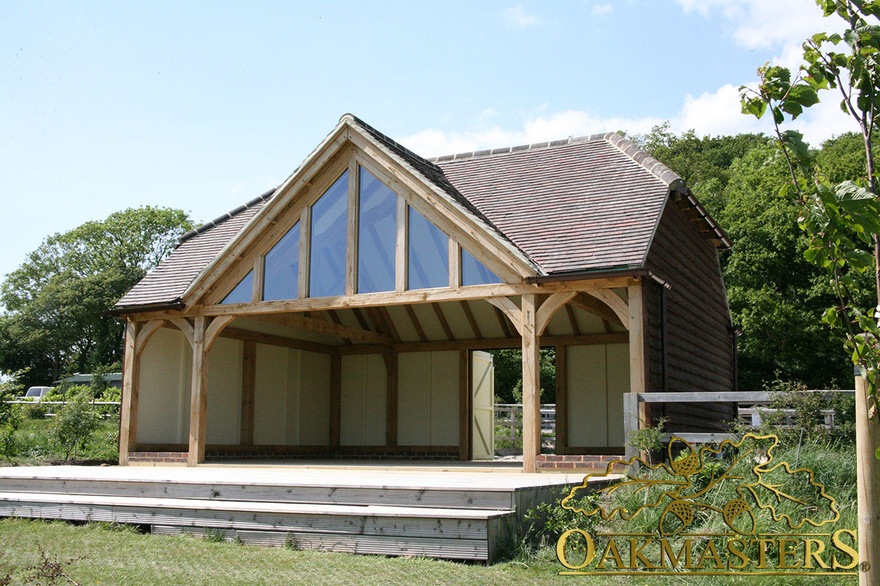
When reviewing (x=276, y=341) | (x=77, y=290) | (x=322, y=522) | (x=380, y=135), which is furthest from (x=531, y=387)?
(x=77, y=290)

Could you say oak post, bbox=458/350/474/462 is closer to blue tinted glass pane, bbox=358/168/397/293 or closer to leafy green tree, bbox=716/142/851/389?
blue tinted glass pane, bbox=358/168/397/293

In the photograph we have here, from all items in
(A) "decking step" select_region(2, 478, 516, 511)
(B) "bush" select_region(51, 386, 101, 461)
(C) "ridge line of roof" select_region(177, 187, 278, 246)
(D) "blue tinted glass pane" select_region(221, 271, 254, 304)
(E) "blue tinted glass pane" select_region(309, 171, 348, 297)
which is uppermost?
(C) "ridge line of roof" select_region(177, 187, 278, 246)

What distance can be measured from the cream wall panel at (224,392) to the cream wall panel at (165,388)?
41 centimetres

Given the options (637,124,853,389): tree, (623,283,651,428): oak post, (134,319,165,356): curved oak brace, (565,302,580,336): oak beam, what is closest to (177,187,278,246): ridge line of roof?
(134,319,165,356): curved oak brace

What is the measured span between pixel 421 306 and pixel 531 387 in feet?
19.8

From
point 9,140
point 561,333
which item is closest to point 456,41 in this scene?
point 561,333

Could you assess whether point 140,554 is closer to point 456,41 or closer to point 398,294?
point 398,294

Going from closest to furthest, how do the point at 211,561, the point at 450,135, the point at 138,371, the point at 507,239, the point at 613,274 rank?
the point at 211,561, the point at 613,274, the point at 507,239, the point at 138,371, the point at 450,135

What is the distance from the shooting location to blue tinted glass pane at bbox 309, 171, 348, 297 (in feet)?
41.4

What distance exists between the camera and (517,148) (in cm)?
1555

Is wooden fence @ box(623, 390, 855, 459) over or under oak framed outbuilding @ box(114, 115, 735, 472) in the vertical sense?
under

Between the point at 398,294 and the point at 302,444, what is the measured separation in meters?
6.43

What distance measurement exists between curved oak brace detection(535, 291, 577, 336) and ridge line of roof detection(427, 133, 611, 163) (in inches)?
191

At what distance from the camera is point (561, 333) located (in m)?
15.8
